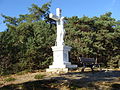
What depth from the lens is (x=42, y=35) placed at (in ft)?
59.2

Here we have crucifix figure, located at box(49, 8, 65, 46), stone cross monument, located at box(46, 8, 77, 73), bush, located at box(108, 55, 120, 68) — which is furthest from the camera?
bush, located at box(108, 55, 120, 68)

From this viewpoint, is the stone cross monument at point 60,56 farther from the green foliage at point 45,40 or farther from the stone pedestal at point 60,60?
the green foliage at point 45,40

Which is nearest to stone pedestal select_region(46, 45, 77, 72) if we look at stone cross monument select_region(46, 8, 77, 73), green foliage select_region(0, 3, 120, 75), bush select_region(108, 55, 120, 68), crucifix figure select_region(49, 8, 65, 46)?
stone cross monument select_region(46, 8, 77, 73)

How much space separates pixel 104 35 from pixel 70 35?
5284 mm

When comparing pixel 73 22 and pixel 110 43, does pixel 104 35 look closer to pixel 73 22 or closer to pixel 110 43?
pixel 110 43

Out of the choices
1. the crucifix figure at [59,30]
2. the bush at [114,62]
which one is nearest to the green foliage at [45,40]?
the bush at [114,62]

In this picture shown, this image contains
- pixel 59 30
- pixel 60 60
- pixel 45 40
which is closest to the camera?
pixel 60 60

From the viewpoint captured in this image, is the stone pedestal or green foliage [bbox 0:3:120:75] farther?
green foliage [bbox 0:3:120:75]

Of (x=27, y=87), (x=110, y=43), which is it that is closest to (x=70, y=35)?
(x=110, y=43)

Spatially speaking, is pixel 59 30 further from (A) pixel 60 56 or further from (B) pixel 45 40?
(B) pixel 45 40

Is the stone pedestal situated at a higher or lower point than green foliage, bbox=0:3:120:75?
lower

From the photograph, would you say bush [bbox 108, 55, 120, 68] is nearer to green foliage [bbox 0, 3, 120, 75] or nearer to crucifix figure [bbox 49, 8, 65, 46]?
green foliage [bbox 0, 3, 120, 75]

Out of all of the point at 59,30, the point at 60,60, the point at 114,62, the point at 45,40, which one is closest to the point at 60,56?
the point at 60,60

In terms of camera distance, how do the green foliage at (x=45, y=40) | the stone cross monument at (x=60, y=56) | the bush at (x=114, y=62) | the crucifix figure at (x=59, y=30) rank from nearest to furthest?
1. the stone cross monument at (x=60, y=56)
2. the crucifix figure at (x=59, y=30)
3. the green foliage at (x=45, y=40)
4. the bush at (x=114, y=62)
